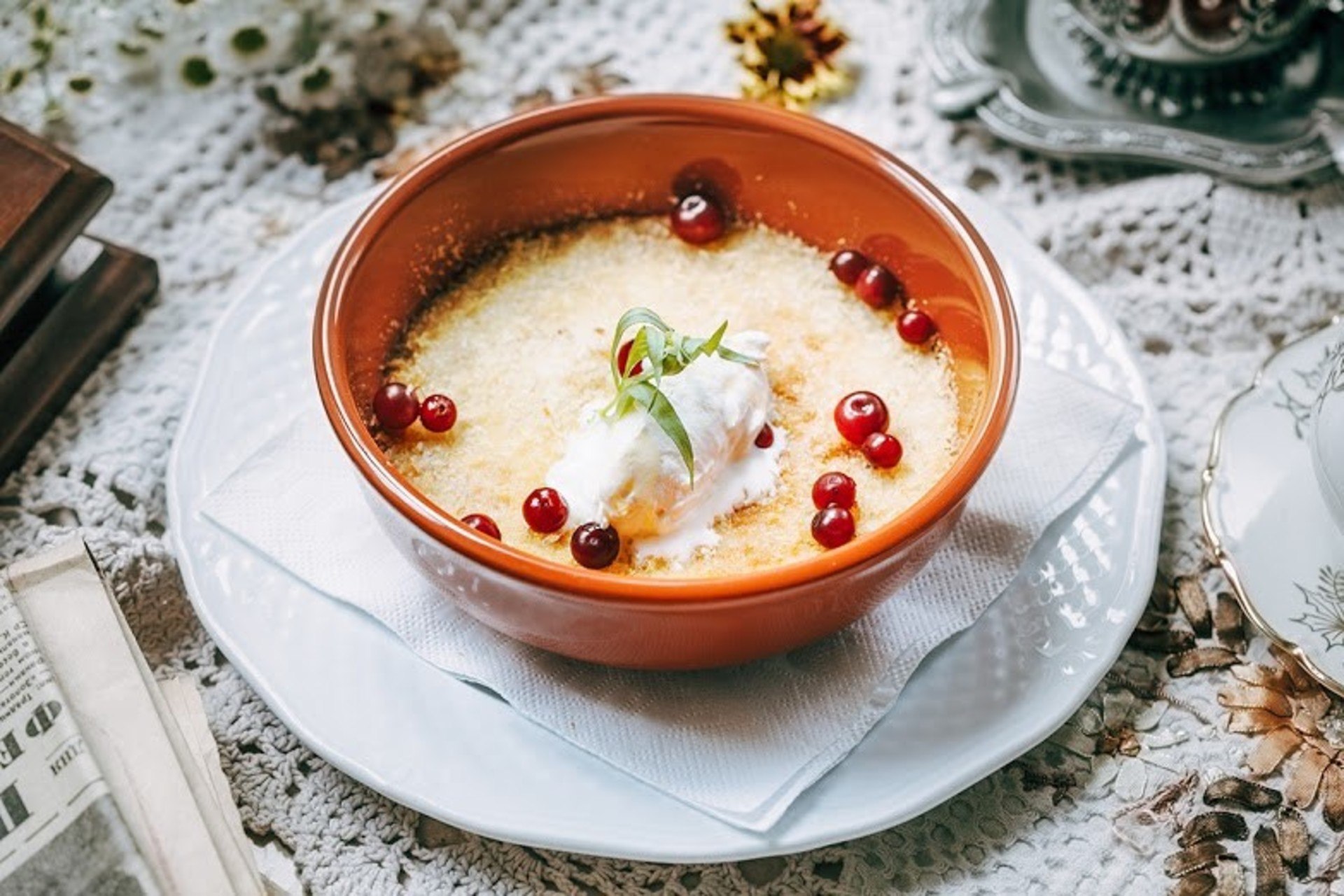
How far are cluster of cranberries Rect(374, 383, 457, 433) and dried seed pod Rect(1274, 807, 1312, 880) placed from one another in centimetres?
68

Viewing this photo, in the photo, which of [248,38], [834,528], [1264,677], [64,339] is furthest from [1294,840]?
[248,38]

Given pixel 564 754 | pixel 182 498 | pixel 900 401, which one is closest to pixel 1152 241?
pixel 900 401

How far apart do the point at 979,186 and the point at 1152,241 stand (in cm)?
19

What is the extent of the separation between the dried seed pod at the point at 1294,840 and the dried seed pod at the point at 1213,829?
0.08 ft

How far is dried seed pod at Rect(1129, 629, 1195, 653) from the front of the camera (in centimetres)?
118

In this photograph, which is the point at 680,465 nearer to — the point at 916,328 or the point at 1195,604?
the point at 916,328

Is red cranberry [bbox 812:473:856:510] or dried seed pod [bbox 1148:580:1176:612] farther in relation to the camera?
dried seed pod [bbox 1148:580:1176:612]

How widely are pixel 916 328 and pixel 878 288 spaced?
53 millimetres

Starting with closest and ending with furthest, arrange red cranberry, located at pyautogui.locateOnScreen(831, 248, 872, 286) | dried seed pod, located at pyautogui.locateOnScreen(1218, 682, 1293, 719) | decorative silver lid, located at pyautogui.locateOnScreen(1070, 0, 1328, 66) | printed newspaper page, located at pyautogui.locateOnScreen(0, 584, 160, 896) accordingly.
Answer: printed newspaper page, located at pyautogui.locateOnScreen(0, 584, 160, 896)
dried seed pod, located at pyautogui.locateOnScreen(1218, 682, 1293, 719)
red cranberry, located at pyautogui.locateOnScreen(831, 248, 872, 286)
decorative silver lid, located at pyautogui.locateOnScreen(1070, 0, 1328, 66)

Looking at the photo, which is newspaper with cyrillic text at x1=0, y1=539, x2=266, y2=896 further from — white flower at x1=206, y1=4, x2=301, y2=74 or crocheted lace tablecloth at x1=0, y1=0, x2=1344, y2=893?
white flower at x1=206, y1=4, x2=301, y2=74

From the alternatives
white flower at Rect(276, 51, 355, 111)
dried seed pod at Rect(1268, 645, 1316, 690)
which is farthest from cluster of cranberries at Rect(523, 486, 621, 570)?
white flower at Rect(276, 51, 355, 111)

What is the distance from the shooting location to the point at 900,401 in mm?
1185

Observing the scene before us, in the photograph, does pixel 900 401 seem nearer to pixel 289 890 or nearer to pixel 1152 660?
pixel 1152 660

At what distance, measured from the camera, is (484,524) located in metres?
1.07
